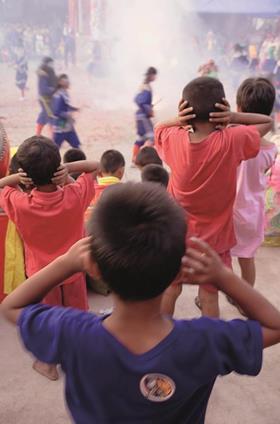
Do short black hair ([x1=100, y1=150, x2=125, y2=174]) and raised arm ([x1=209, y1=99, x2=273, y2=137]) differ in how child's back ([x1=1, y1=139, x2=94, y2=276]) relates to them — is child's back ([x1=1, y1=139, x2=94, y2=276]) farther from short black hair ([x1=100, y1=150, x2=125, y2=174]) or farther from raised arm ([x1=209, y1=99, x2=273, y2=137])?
short black hair ([x1=100, y1=150, x2=125, y2=174])

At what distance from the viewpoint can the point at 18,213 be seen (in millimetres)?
2010

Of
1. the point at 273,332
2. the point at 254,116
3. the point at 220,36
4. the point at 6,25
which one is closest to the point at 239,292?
the point at 273,332

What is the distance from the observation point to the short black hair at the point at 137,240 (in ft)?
2.93

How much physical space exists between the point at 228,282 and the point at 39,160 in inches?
47.5

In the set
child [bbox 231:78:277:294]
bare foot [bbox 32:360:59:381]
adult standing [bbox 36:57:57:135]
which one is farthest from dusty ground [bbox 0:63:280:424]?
adult standing [bbox 36:57:57:135]

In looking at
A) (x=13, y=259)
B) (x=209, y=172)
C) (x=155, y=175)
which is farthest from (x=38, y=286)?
(x=155, y=175)

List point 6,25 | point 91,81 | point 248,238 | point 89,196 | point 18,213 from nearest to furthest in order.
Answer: point 18,213 < point 89,196 < point 248,238 < point 91,81 < point 6,25

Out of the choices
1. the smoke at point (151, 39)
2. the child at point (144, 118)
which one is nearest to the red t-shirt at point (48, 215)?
the child at point (144, 118)

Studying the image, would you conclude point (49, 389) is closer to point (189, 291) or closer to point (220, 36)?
point (189, 291)

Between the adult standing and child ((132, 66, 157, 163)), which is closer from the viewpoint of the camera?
child ((132, 66, 157, 163))

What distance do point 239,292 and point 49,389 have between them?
5.08ft

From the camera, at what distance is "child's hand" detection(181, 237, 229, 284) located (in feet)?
3.16

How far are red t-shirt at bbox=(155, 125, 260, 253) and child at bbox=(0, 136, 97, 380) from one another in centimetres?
41

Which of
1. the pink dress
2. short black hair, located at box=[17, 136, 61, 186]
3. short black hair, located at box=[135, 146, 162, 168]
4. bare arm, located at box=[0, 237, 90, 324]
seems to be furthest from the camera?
short black hair, located at box=[135, 146, 162, 168]
